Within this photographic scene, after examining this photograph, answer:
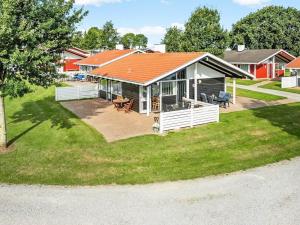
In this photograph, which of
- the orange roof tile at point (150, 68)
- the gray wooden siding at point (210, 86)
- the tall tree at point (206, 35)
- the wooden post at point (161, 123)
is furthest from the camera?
the tall tree at point (206, 35)

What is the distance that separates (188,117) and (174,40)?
35941 millimetres

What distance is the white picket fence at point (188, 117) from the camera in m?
18.8

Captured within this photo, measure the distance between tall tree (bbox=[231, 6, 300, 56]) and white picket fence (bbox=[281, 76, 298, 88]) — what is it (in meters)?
37.8

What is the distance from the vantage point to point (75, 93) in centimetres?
Result: 3109

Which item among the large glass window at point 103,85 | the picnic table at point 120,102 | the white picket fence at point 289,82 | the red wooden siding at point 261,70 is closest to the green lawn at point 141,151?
the picnic table at point 120,102

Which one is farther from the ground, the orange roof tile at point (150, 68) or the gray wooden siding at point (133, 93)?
the orange roof tile at point (150, 68)

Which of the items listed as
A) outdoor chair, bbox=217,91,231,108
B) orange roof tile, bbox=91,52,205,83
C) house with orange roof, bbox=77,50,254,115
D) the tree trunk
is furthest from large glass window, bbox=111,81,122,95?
the tree trunk

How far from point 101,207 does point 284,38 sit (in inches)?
2773

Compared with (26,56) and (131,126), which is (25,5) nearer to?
(26,56)

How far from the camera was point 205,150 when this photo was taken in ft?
52.1

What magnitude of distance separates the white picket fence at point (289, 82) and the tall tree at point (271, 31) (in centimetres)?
3782

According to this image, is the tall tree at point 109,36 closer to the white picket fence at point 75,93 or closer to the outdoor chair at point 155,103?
the white picket fence at point 75,93

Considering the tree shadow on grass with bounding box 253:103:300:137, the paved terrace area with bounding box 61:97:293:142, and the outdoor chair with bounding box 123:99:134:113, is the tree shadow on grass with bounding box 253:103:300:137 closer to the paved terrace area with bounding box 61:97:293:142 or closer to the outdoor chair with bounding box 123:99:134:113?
the paved terrace area with bounding box 61:97:293:142

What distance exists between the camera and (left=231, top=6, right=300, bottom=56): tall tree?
2859 inches
